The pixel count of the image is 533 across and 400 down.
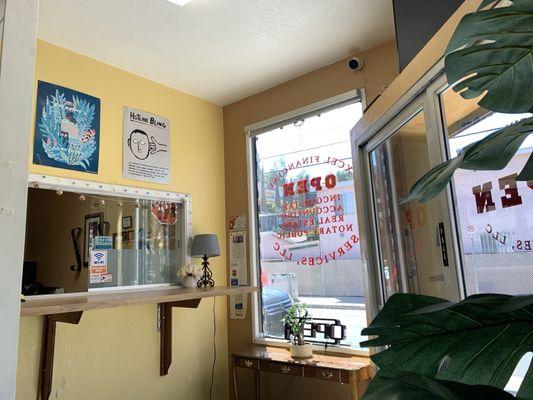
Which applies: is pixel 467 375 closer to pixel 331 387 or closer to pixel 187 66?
pixel 331 387

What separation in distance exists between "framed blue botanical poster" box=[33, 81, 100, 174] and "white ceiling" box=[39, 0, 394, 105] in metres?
0.37

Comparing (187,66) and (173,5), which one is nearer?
(173,5)

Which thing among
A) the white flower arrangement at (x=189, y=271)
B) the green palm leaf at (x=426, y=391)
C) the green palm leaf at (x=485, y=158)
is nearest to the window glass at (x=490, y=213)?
the green palm leaf at (x=485, y=158)

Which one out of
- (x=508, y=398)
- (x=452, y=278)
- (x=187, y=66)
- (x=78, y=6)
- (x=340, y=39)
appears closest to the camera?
(x=508, y=398)

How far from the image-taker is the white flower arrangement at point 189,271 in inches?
119

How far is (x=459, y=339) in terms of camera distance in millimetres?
398

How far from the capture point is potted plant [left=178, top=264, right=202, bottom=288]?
3025 millimetres

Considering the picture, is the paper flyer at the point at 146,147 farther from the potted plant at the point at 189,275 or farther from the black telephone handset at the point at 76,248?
the potted plant at the point at 189,275

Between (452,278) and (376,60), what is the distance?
200 centimetres

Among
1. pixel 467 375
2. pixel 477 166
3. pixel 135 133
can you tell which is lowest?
pixel 467 375

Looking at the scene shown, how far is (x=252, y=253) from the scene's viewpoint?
10.8 feet

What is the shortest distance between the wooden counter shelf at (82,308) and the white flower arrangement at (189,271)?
0.15 m

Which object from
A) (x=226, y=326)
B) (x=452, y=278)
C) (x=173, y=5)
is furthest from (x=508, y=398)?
(x=226, y=326)

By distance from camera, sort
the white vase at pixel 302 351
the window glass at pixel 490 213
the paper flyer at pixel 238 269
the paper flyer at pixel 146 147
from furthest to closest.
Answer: the paper flyer at pixel 238 269, the paper flyer at pixel 146 147, the white vase at pixel 302 351, the window glass at pixel 490 213
